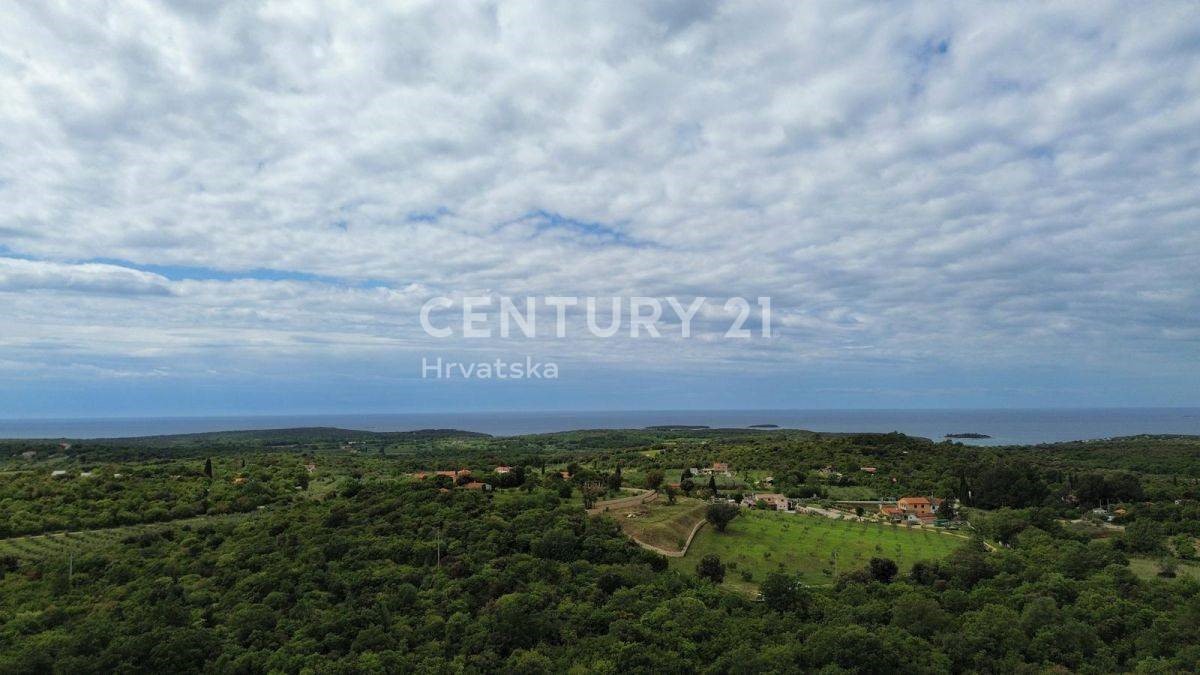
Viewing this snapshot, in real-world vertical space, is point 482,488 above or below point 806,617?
above

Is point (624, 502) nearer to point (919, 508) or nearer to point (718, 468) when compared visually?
point (919, 508)

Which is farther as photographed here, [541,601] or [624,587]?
[624,587]

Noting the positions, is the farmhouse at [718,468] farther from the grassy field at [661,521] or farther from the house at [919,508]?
the grassy field at [661,521]

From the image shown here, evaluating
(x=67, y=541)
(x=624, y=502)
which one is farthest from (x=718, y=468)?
(x=67, y=541)

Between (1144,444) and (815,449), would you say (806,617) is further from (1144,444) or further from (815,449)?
(1144,444)

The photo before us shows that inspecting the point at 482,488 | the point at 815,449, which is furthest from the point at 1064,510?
the point at 482,488

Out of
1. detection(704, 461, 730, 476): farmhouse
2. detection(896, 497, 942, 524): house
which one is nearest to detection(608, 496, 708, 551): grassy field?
detection(896, 497, 942, 524): house
